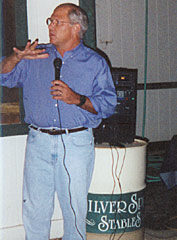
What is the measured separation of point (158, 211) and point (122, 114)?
1468 mm

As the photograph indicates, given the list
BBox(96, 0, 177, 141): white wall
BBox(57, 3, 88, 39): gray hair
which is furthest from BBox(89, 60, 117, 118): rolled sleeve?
BBox(96, 0, 177, 141): white wall

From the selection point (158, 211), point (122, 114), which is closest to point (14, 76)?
point (122, 114)

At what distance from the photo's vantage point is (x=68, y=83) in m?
2.66

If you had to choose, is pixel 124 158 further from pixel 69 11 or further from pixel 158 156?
pixel 158 156

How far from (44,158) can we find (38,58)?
621 mm

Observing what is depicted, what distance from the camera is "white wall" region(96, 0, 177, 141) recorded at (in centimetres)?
633

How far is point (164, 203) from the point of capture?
4504mm

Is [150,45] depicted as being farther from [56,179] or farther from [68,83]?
[56,179]

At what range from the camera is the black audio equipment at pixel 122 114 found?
3.15 metres

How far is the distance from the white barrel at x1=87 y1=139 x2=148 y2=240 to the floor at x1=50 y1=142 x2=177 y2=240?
576 millimetres

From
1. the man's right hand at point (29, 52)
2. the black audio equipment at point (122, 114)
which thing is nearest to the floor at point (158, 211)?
the black audio equipment at point (122, 114)

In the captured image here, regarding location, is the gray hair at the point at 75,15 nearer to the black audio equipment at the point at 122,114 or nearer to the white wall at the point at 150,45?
the black audio equipment at the point at 122,114

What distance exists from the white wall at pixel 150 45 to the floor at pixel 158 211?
4.04 ft

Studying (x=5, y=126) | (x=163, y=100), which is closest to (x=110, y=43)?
(x=163, y=100)
